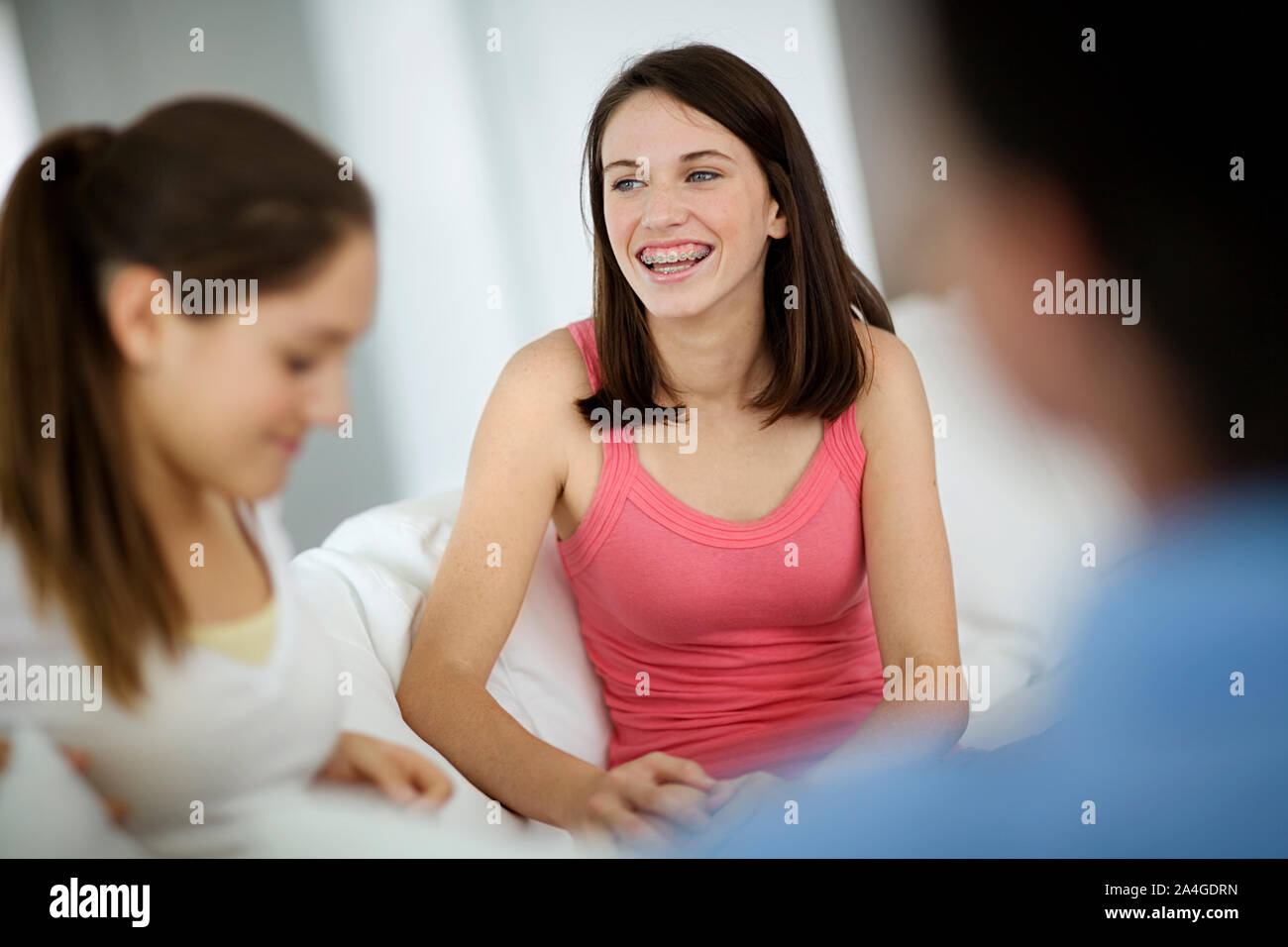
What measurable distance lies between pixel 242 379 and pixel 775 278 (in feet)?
2.03

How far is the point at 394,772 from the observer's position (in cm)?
128

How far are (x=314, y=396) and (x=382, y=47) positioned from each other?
41 centimetres

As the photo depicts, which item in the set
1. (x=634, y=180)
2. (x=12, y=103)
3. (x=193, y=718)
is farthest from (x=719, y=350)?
(x=12, y=103)

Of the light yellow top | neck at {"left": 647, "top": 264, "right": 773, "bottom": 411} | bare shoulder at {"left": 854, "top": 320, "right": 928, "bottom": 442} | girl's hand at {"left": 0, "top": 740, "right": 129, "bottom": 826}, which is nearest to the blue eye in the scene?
neck at {"left": 647, "top": 264, "right": 773, "bottom": 411}

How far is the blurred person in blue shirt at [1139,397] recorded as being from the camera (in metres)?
1.36

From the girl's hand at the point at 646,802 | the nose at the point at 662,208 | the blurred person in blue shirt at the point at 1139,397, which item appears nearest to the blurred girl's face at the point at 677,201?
the nose at the point at 662,208

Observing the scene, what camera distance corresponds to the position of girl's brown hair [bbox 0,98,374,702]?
115cm

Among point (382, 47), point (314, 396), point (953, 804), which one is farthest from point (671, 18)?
point (953, 804)

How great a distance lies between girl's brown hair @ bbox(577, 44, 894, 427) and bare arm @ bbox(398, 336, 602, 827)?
0.07 m

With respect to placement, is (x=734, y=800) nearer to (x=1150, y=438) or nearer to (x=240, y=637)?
(x=240, y=637)

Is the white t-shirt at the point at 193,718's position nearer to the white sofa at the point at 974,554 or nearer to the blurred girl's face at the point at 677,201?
the white sofa at the point at 974,554

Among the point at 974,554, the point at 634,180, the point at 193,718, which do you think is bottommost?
the point at 193,718

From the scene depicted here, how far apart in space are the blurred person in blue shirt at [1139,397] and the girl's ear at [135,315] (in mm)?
779

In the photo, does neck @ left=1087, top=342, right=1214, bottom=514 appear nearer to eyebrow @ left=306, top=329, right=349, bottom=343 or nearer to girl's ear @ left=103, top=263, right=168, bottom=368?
eyebrow @ left=306, top=329, right=349, bottom=343
